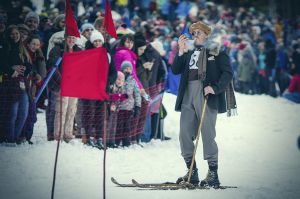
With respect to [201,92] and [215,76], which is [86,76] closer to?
[201,92]

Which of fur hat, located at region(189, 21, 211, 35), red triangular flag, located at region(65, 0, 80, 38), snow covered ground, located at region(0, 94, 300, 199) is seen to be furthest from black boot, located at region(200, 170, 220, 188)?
red triangular flag, located at region(65, 0, 80, 38)

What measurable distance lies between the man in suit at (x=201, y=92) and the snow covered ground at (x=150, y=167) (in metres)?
0.50

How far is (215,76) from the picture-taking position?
7.62 meters

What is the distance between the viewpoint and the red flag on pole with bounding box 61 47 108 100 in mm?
6141

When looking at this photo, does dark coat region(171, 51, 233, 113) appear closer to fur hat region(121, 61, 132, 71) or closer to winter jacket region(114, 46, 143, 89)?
fur hat region(121, 61, 132, 71)

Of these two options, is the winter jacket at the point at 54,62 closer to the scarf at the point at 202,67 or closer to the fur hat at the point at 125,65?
the fur hat at the point at 125,65

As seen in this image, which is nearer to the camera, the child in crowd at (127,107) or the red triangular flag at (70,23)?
the red triangular flag at (70,23)

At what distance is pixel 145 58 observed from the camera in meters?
11.6

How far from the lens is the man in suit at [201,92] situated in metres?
7.56

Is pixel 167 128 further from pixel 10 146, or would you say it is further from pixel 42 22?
pixel 10 146

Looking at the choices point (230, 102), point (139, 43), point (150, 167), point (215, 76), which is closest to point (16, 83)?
point (150, 167)

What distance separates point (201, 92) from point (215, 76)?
277 mm

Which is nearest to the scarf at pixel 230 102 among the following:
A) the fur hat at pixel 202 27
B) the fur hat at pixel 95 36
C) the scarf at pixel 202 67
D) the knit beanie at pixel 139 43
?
the scarf at pixel 202 67

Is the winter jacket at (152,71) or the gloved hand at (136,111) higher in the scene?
the winter jacket at (152,71)
